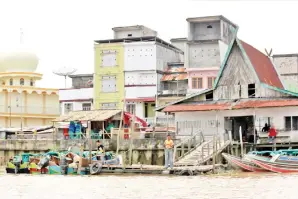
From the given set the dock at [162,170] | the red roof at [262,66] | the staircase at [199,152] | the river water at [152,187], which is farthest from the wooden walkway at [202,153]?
the red roof at [262,66]

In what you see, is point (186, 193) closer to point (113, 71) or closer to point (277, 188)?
point (277, 188)

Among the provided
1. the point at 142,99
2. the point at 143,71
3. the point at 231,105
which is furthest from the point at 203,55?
the point at 231,105

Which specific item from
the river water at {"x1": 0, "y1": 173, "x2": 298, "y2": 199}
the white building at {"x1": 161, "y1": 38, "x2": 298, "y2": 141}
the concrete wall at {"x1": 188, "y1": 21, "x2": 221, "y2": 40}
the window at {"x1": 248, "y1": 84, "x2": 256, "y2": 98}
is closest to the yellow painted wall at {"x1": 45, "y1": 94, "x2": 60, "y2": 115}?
the concrete wall at {"x1": 188, "y1": 21, "x2": 221, "y2": 40}

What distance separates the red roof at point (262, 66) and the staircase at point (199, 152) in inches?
234

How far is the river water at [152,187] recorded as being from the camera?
79.6 feet

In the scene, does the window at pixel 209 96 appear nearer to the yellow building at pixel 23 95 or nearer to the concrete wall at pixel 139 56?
the concrete wall at pixel 139 56

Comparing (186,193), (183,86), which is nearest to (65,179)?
(186,193)

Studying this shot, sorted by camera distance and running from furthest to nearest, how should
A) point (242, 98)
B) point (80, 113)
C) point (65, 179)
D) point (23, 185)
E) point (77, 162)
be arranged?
point (80, 113), point (242, 98), point (77, 162), point (65, 179), point (23, 185)

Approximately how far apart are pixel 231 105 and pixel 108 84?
59.2ft

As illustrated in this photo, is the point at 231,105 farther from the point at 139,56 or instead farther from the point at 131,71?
the point at 131,71

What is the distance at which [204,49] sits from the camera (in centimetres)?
5681

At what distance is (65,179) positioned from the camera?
109 feet

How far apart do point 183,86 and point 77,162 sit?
22.7 metres

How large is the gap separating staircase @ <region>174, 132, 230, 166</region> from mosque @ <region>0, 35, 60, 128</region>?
25365 millimetres
